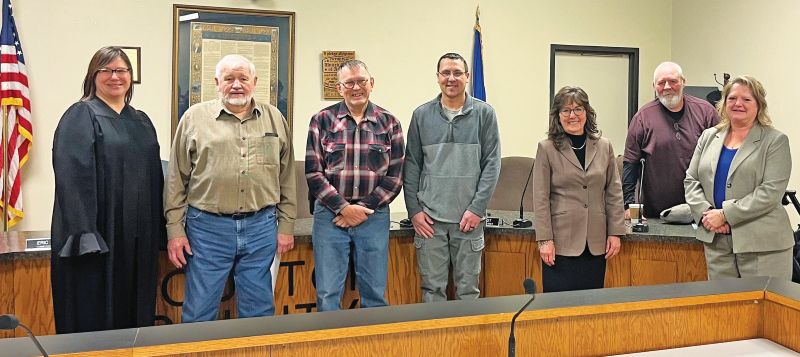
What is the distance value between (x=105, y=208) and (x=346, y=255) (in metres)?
1.02

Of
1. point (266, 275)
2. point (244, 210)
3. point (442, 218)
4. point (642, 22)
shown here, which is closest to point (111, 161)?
point (244, 210)

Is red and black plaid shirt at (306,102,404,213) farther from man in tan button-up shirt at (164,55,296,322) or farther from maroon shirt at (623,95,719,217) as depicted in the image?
maroon shirt at (623,95,719,217)

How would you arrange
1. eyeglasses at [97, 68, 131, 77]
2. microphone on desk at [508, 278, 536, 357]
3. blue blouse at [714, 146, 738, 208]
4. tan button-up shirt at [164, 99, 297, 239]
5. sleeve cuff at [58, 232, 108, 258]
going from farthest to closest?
blue blouse at [714, 146, 738, 208] → tan button-up shirt at [164, 99, 297, 239] → eyeglasses at [97, 68, 131, 77] → sleeve cuff at [58, 232, 108, 258] → microphone on desk at [508, 278, 536, 357]

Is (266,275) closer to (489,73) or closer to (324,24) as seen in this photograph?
(324,24)

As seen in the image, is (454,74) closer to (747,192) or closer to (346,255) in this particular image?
(346,255)

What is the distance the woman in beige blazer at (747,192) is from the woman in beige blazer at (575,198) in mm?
407

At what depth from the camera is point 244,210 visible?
9.53 ft

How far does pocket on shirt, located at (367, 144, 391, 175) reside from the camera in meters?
3.18

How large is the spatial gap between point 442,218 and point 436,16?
3.28 m

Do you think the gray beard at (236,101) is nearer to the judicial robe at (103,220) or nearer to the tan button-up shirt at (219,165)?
the tan button-up shirt at (219,165)

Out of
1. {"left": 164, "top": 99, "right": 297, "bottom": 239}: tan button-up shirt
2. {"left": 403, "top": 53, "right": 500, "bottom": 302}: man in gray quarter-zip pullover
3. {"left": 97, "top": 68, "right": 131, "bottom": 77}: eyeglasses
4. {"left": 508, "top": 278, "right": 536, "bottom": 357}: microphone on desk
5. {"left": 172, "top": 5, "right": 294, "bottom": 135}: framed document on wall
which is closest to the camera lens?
{"left": 508, "top": 278, "right": 536, "bottom": 357}: microphone on desk

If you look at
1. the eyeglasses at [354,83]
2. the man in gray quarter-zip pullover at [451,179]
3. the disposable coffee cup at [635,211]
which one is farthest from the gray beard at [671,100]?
the eyeglasses at [354,83]

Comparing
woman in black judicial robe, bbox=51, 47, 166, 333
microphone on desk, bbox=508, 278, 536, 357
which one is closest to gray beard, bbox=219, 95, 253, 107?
woman in black judicial robe, bbox=51, 47, 166, 333

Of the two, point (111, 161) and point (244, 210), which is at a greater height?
point (111, 161)
